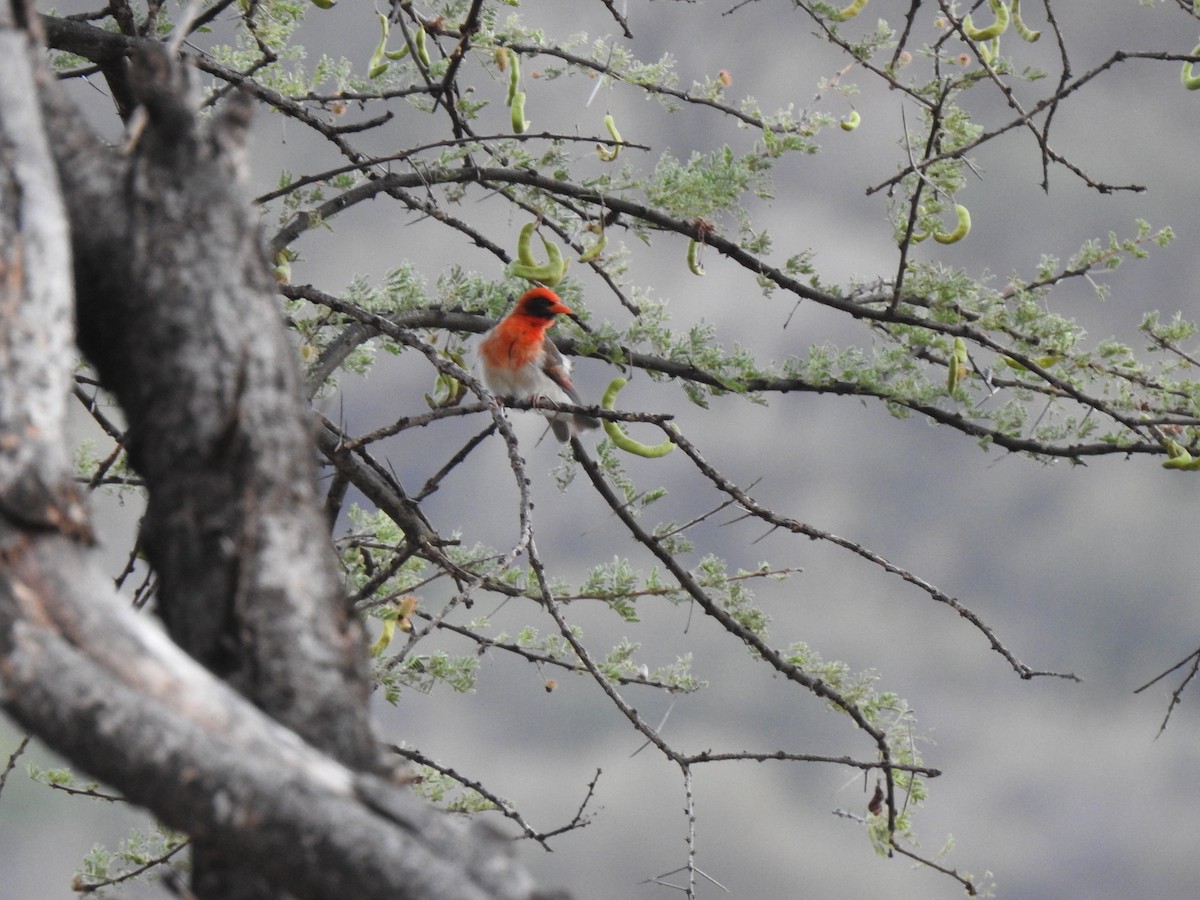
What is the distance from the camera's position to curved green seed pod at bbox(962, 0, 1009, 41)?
4.68 meters

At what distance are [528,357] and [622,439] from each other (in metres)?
1.56

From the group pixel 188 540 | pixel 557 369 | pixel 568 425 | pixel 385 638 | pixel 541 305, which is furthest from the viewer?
pixel 557 369

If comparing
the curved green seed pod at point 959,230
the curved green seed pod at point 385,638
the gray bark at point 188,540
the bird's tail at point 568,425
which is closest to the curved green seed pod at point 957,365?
the curved green seed pod at point 959,230

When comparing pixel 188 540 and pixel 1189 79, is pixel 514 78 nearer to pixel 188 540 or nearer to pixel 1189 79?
pixel 1189 79

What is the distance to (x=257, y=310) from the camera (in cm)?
192

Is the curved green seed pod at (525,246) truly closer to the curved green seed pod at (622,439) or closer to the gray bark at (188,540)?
the curved green seed pod at (622,439)

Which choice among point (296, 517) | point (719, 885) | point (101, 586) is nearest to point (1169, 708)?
point (719, 885)

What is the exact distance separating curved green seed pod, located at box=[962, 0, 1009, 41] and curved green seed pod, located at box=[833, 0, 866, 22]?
0.38m

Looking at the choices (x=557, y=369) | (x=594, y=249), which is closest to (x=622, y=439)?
(x=594, y=249)

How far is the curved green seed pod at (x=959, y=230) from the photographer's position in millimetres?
4812

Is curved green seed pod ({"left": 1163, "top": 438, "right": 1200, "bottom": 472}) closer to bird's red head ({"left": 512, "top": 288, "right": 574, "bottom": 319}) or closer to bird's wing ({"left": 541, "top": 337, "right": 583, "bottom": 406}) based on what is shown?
bird's red head ({"left": 512, "top": 288, "right": 574, "bottom": 319})

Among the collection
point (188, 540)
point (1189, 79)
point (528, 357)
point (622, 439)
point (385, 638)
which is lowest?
point (188, 540)

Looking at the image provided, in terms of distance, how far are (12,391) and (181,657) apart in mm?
429

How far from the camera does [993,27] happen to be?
4.70 metres
